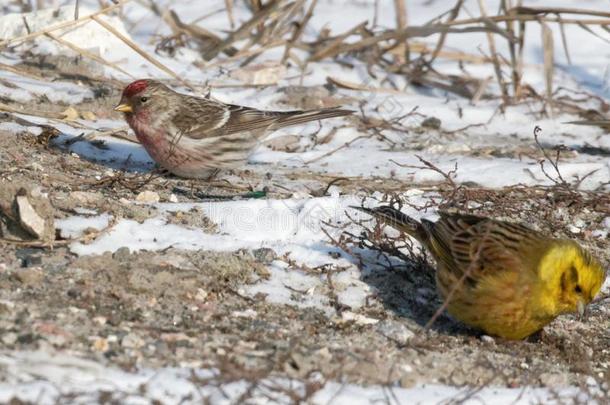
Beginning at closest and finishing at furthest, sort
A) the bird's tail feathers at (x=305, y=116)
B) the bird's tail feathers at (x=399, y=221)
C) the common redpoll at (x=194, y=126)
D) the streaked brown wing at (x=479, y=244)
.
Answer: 1. the streaked brown wing at (x=479, y=244)
2. the bird's tail feathers at (x=399, y=221)
3. the common redpoll at (x=194, y=126)
4. the bird's tail feathers at (x=305, y=116)

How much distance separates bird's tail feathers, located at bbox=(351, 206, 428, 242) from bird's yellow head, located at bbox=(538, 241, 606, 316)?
726 mm

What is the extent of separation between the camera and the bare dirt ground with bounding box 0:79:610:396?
13.3 ft

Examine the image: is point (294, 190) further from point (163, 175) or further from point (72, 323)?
point (72, 323)

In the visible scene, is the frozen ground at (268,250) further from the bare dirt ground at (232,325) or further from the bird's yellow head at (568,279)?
the bird's yellow head at (568,279)

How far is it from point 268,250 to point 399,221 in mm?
669

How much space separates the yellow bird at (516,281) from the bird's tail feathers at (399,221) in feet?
1.16

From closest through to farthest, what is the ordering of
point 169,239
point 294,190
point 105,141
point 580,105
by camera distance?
point 169,239, point 294,190, point 105,141, point 580,105

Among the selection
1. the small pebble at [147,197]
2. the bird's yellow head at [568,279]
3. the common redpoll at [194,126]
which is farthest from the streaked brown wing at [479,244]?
the common redpoll at [194,126]

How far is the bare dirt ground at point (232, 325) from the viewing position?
4.07m

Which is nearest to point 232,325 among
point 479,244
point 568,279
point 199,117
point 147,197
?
point 479,244

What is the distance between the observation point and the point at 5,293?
4340mm

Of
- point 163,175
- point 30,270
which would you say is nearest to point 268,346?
point 30,270

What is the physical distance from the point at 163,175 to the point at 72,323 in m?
2.61

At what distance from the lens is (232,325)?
4473 mm
